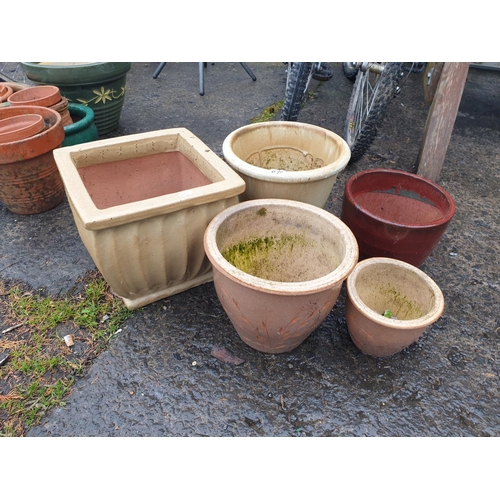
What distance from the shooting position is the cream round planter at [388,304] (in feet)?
5.27

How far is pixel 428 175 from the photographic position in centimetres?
281

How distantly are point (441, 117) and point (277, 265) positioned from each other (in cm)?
163

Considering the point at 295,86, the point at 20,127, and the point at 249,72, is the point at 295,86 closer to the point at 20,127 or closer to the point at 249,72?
the point at 20,127

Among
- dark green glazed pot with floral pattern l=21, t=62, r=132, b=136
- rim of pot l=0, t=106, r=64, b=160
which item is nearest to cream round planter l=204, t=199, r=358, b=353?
rim of pot l=0, t=106, r=64, b=160

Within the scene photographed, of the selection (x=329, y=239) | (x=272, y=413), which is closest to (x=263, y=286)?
(x=329, y=239)

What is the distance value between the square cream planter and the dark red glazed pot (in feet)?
2.12

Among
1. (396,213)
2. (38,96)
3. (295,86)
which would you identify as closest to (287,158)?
(295,86)

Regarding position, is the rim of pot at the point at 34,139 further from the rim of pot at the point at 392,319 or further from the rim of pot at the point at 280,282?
the rim of pot at the point at 392,319

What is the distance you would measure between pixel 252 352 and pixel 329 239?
648 mm

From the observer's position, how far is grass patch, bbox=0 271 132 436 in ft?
5.34

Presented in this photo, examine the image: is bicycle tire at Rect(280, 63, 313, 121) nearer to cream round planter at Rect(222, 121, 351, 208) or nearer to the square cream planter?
cream round planter at Rect(222, 121, 351, 208)

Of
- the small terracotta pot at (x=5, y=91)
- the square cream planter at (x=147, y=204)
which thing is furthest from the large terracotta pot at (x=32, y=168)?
the square cream planter at (x=147, y=204)

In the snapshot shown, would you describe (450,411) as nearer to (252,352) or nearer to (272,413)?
(272,413)

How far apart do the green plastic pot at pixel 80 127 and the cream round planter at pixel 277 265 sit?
1.67 metres
